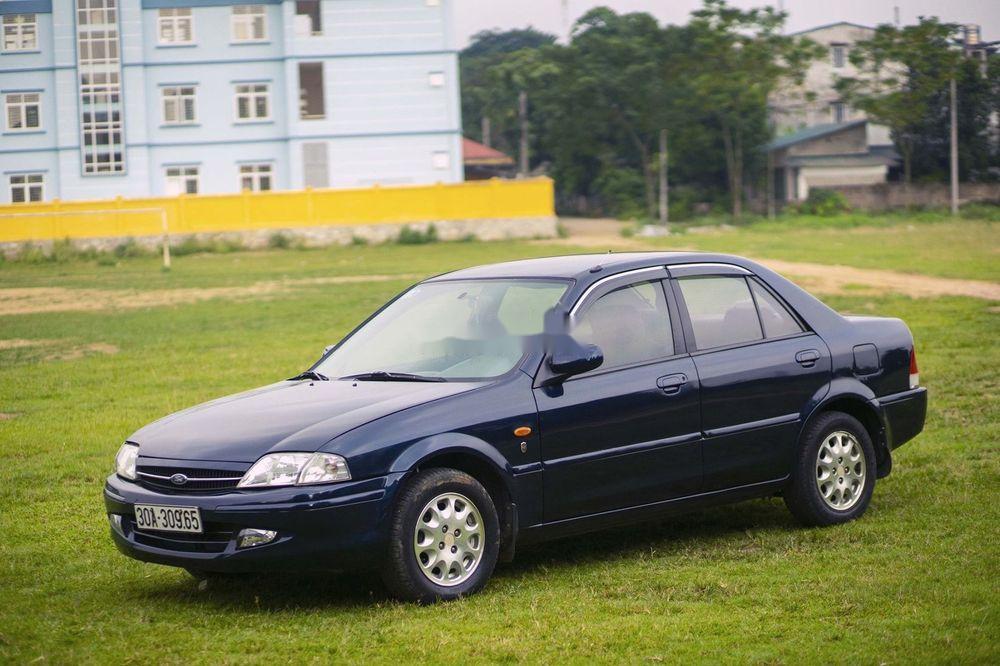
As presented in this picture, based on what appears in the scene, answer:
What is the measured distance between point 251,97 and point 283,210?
47.9 ft

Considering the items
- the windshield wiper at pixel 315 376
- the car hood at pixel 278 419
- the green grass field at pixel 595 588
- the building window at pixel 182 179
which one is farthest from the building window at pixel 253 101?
the car hood at pixel 278 419

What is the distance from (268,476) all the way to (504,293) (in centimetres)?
182

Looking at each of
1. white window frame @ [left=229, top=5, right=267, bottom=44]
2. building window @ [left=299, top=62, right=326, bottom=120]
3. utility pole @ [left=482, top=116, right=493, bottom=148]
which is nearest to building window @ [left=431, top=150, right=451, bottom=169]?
building window @ [left=299, top=62, right=326, bottom=120]

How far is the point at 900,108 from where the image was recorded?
62125 mm

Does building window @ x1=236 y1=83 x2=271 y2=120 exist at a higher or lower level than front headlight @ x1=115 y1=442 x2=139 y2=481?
higher

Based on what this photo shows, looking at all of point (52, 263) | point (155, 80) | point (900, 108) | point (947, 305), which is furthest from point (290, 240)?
point (900, 108)

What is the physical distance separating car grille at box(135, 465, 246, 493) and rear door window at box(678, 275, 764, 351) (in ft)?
8.59

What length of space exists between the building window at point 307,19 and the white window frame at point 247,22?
1.58 metres

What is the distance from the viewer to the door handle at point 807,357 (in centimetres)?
782

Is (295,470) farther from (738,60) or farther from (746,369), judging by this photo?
(738,60)

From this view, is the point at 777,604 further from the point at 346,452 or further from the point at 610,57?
the point at 610,57

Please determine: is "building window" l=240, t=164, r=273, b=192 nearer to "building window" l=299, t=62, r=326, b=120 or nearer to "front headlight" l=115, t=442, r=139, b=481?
"building window" l=299, t=62, r=326, b=120

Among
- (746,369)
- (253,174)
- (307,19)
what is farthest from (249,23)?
(746,369)

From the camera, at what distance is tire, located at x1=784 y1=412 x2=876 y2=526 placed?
778 centimetres
